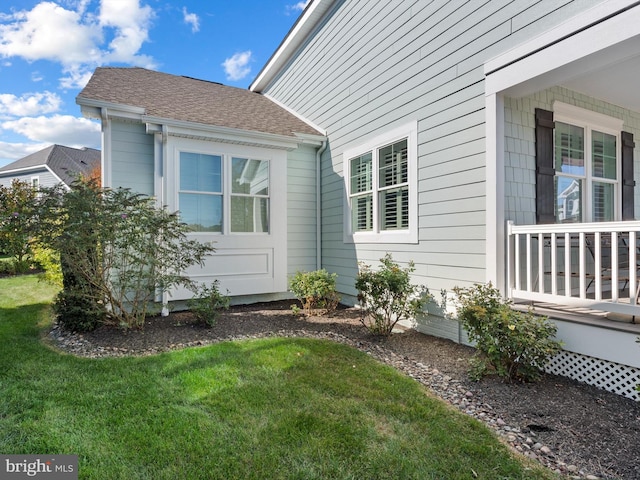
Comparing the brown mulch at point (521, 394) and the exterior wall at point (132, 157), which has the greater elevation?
the exterior wall at point (132, 157)

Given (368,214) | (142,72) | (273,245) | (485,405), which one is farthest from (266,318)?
(142,72)

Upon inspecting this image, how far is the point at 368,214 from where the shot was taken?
20.2 ft

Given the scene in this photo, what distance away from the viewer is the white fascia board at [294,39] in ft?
24.0

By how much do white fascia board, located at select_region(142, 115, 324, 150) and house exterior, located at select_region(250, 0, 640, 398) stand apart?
1231mm

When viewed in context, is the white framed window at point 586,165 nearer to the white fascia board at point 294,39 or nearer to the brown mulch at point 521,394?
the brown mulch at point 521,394

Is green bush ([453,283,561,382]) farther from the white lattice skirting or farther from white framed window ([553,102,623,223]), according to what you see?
Result: white framed window ([553,102,623,223])

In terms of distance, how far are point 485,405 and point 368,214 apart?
3.89m

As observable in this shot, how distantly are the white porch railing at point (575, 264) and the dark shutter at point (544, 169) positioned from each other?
1.09 feet

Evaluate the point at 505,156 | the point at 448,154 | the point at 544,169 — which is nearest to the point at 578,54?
the point at 505,156

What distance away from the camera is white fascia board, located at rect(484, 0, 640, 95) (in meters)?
2.80

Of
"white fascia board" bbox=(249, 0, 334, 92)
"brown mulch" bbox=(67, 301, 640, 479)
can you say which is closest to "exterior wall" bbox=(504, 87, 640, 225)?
"brown mulch" bbox=(67, 301, 640, 479)

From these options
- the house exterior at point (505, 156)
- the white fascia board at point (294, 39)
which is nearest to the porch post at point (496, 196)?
the house exterior at point (505, 156)

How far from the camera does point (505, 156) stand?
156 inches

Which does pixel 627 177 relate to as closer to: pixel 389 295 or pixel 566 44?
pixel 566 44
